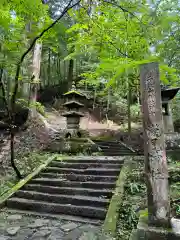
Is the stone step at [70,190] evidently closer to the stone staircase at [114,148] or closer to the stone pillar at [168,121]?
the stone staircase at [114,148]

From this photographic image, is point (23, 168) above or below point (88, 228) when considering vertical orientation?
above

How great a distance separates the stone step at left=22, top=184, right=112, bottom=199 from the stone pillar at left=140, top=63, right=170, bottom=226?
2.45 metres

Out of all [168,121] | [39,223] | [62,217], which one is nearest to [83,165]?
[62,217]

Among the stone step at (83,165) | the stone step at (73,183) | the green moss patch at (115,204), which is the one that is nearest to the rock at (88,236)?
the green moss patch at (115,204)

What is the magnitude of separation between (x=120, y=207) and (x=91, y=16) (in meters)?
4.18

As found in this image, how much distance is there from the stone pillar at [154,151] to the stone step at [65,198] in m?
2.21

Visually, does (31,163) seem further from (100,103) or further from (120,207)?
(100,103)

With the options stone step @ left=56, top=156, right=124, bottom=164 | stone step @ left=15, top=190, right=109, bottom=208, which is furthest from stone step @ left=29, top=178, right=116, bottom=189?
stone step @ left=56, top=156, right=124, bottom=164

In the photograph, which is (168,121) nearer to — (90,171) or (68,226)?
(90,171)

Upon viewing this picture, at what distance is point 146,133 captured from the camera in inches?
96.7

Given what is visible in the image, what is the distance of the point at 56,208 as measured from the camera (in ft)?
14.5

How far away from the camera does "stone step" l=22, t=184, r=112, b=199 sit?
4.74m

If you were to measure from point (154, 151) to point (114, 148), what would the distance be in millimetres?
6738

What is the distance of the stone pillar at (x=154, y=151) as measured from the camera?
228 centimetres
